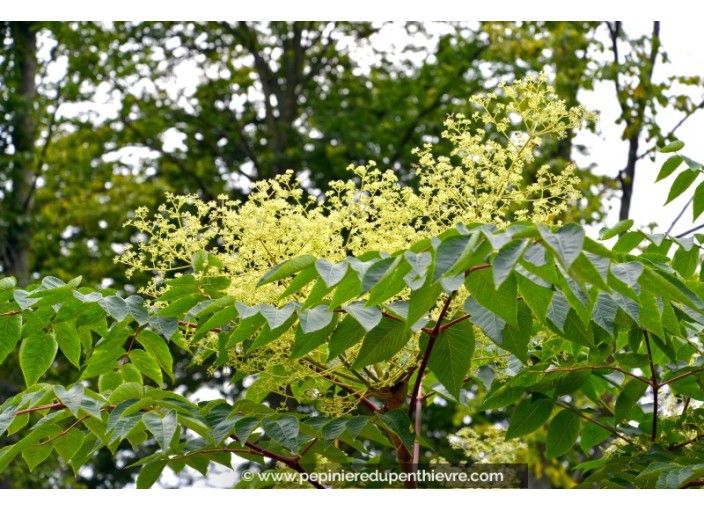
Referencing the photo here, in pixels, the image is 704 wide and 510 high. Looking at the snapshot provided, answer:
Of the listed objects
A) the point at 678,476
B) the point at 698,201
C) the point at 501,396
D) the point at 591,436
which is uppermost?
the point at 698,201

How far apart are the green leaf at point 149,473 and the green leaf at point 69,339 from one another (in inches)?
15.4

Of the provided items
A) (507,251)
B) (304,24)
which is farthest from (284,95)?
(507,251)

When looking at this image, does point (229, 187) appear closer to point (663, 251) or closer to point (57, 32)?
point (57, 32)

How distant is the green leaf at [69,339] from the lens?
2.37 m

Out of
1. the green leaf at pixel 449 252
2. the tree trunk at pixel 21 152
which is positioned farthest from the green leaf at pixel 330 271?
the tree trunk at pixel 21 152

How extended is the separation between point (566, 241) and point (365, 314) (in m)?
0.50

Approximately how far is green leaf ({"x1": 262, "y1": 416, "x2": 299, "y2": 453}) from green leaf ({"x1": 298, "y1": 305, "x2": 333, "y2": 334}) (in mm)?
359

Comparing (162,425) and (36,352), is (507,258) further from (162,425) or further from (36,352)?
(36,352)

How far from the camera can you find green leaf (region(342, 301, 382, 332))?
5.62 ft

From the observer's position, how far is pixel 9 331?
7.60 feet

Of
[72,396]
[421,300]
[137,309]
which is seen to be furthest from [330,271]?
[72,396]

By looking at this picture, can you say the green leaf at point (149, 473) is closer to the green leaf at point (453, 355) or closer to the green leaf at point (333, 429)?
the green leaf at point (333, 429)

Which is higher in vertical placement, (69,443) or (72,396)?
(72,396)

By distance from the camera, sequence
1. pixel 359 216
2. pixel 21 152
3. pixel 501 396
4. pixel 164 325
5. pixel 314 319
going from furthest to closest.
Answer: pixel 21 152 → pixel 501 396 → pixel 359 216 → pixel 164 325 → pixel 314 319
